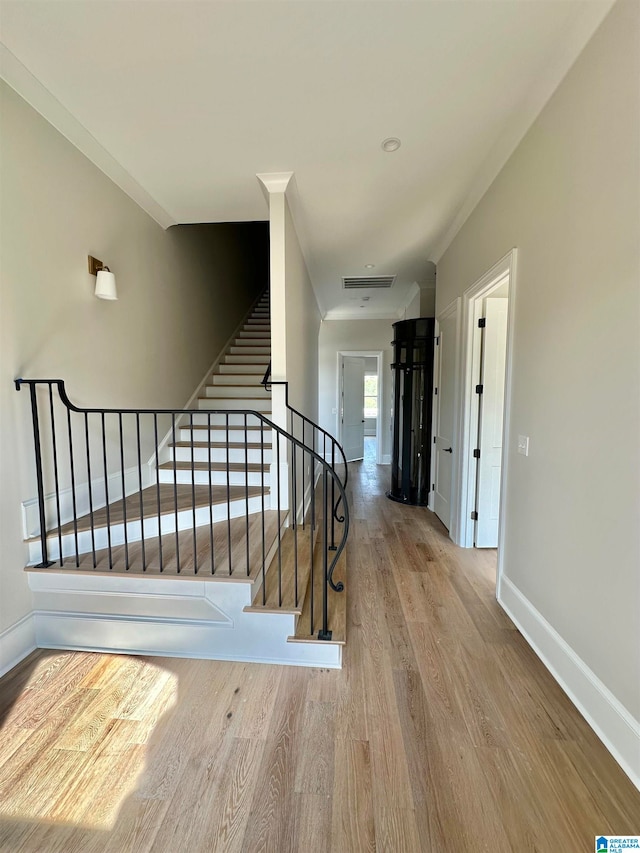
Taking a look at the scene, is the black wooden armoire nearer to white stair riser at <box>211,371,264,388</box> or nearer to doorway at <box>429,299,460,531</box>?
doorway at <box>429,299,460,531</box>

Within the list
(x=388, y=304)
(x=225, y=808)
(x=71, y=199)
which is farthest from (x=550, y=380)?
(x=388, y=304)

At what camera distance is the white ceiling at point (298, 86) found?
145 cm

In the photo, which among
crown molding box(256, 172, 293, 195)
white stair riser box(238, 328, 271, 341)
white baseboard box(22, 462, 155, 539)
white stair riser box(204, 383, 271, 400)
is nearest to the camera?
white baseboard box(22, 462, 155, 539)

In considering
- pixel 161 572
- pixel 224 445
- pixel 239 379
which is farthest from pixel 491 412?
pixel 239 379

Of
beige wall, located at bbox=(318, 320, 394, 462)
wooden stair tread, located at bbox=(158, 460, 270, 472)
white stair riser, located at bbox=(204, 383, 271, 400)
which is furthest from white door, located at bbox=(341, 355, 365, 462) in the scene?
wooden stair tread, located at bbox=(158, 460, 270, 472)

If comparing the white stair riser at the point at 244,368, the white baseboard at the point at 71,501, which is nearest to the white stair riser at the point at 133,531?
the white baseboard at the point at 71,501

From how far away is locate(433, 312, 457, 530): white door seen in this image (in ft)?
11.5

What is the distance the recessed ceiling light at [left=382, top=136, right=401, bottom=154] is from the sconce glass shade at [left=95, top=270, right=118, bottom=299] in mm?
1965

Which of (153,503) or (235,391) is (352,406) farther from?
(153,503)

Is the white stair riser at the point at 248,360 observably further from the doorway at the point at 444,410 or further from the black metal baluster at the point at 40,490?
the black metal baluster at the point at 40,490

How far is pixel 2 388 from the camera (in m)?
1.81

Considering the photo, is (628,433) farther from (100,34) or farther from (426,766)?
(100,34)

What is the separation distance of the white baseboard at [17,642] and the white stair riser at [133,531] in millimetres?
322

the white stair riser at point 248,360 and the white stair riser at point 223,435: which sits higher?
the white stair riser at point 248,360
